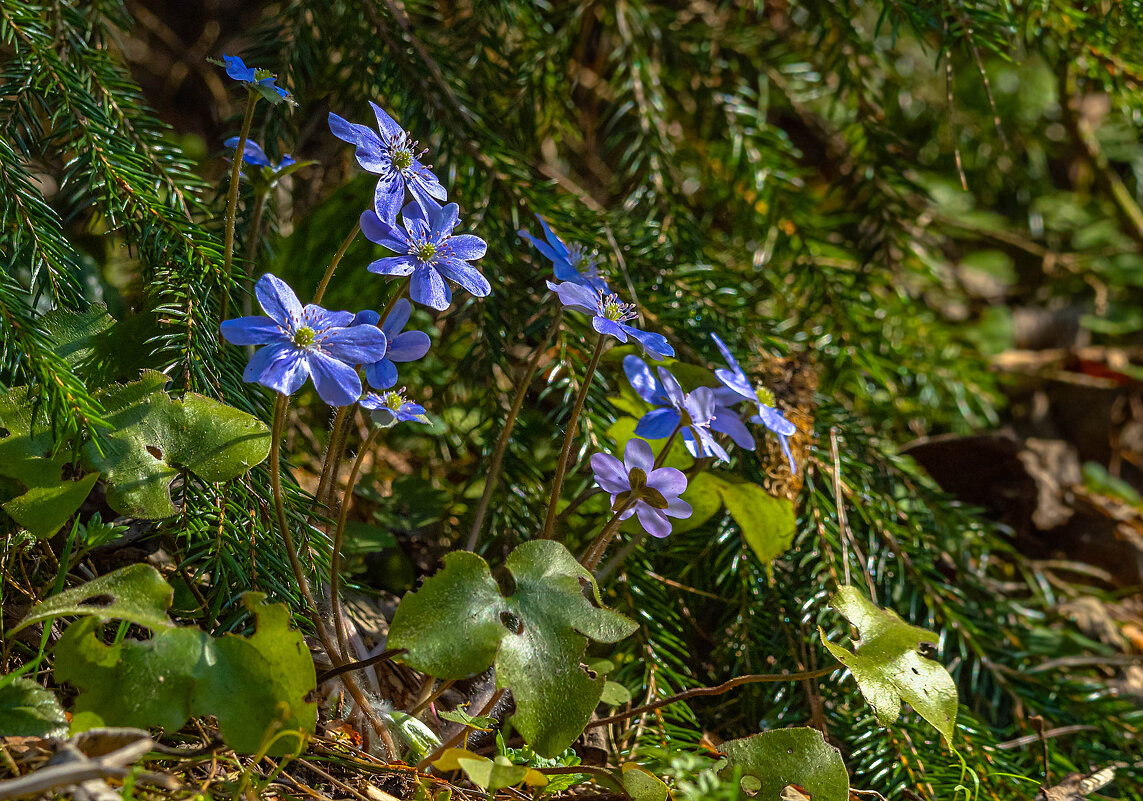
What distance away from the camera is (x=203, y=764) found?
3.65 feet

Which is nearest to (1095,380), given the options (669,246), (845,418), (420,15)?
→ (845,418)


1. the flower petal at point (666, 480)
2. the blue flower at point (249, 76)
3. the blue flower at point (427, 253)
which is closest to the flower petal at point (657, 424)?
the flower petal at point (666, 480)

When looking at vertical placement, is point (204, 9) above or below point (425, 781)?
above

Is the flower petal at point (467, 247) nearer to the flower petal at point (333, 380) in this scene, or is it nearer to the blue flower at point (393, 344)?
the blue flower at point (393, 344)

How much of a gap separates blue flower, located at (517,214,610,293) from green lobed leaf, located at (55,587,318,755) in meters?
0.65

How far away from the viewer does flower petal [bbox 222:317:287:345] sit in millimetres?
997

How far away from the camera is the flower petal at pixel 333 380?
1.03 m

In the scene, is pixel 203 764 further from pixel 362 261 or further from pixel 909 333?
pixel 909 333

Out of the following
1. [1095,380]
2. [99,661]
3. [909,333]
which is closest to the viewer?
[99,661]

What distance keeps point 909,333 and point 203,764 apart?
2102mm

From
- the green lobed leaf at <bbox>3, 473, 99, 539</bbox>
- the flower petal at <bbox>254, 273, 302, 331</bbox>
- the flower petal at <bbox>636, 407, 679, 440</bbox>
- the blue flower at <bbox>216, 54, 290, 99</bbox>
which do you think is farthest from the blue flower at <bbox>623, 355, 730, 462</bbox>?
the green lobed leaf at <bbox>3, 473, 99, 539</bbox>

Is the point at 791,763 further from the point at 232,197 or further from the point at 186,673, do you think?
the point at 232,197

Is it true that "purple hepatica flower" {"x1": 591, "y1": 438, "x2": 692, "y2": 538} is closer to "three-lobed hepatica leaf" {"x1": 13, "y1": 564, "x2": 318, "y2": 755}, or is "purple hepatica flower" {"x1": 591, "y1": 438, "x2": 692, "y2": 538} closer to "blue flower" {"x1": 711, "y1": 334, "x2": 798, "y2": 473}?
"blue flower" {"x1": 711, "y1": 334, "x2": 798, "y2": 473}

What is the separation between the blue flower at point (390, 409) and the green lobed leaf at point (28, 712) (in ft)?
1.64
